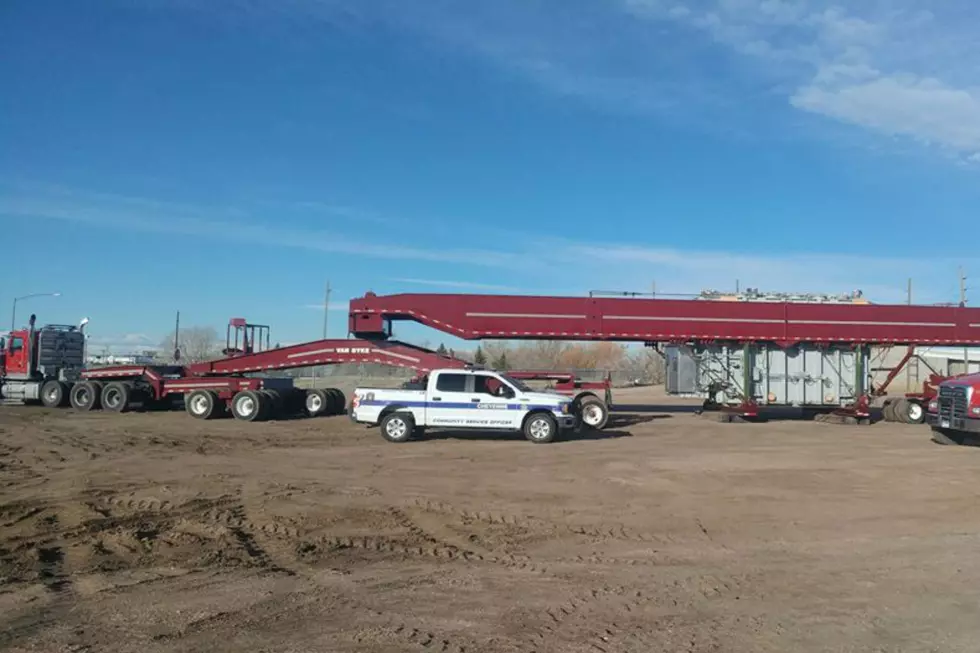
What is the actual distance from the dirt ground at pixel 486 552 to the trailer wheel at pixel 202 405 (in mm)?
9691

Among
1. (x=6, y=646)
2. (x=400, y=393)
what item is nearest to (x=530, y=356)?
(x=400, y=393)

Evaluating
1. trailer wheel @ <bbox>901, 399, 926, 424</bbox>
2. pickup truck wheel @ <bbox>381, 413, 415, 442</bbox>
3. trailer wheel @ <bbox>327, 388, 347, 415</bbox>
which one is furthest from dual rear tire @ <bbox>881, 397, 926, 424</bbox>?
trailer wheel @ <bbox>327, 388, 347, 415</bbox>

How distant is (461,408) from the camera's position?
1991 cm

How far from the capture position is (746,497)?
11977 mm

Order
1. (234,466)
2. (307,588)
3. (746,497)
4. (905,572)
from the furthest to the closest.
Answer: (234,466)
(746,497)
(905,572)
(307,588)

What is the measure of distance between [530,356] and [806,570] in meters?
90.8

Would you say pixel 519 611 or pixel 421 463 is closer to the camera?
pixel 519 611

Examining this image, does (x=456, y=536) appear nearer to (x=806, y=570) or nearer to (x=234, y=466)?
(x=806, y=570)

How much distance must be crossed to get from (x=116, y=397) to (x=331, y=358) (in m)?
8.56

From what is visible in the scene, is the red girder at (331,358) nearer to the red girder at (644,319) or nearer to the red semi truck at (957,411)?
the red girder at (644,319)

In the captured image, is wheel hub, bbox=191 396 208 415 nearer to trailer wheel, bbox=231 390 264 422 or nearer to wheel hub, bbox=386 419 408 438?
trailer wheel, bbox=231 390 264 422

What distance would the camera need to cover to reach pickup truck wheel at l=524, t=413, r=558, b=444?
Result: 1998 cm

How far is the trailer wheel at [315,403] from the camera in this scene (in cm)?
2941

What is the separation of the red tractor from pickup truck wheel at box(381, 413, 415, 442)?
17412 millimetres
